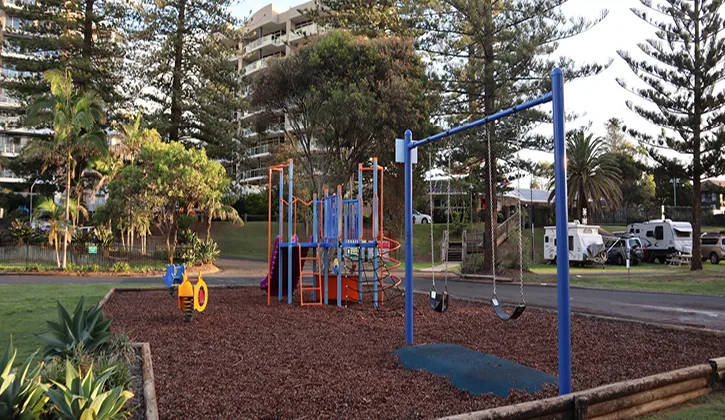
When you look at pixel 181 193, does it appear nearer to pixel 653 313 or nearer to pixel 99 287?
pixel 99 287

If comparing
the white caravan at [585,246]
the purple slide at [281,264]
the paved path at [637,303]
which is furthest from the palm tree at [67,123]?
the white caravan at [585,246]

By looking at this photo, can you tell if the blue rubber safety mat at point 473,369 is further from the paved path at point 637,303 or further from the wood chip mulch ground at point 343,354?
the paved path at point 637,303

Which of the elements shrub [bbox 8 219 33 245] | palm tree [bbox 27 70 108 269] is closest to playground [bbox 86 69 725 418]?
palm tree [bbox 27 70 108 269]

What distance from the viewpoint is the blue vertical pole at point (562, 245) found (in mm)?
4676

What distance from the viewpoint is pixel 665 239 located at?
32500mm

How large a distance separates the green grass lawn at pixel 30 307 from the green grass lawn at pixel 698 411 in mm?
6605

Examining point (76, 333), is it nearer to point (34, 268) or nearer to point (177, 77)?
point (34, 268)

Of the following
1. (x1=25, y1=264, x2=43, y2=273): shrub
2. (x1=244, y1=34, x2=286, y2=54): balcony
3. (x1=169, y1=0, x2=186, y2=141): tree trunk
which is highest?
(x1=244, y1=34, x2=286, y2=54): balcony

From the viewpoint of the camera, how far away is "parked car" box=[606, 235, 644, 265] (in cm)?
3058

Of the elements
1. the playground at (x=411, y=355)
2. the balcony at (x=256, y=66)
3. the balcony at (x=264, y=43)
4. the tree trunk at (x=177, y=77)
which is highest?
the balcony at (x=264, y=43)

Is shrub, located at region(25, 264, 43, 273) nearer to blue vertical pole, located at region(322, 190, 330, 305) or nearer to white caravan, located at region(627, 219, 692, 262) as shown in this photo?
blue vertical pole, located at region(322, 190, 330, 305)

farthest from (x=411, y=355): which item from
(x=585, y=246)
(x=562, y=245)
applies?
(x=585, y=246)

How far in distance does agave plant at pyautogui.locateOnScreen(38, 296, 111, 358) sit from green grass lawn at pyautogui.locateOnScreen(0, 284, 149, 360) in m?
1.12

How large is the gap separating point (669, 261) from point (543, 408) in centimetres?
3136
